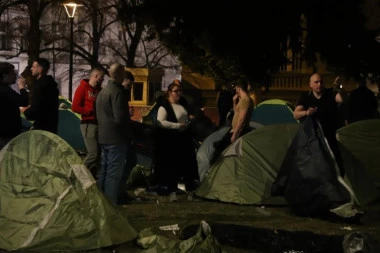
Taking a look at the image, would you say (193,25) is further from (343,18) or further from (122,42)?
(122,42)

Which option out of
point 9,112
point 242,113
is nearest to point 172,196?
point 242,113

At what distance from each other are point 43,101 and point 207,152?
372cm

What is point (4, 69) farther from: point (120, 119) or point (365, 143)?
point (365, 143)

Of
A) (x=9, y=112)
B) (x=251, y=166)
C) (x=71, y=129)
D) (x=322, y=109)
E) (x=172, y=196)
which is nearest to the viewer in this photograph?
(x=9, y=112)

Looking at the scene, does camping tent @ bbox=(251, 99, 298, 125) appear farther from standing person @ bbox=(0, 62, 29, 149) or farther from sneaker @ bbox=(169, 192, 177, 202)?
standing person @ bbox=(0, 62, 29, 149)

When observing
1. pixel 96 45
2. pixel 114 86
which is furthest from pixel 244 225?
pixel 96 45

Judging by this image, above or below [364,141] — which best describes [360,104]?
above

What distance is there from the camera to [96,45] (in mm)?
46594

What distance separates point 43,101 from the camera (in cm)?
955

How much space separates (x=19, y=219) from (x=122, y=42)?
47.7 m

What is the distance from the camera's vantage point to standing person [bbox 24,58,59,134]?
31.2ft

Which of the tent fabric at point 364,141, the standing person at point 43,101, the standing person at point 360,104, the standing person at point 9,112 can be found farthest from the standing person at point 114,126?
the standing person at point 360,104

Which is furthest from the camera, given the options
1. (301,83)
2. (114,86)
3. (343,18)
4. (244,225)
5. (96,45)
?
(96,45)

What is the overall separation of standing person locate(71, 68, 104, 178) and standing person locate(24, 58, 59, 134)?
3.47ft
